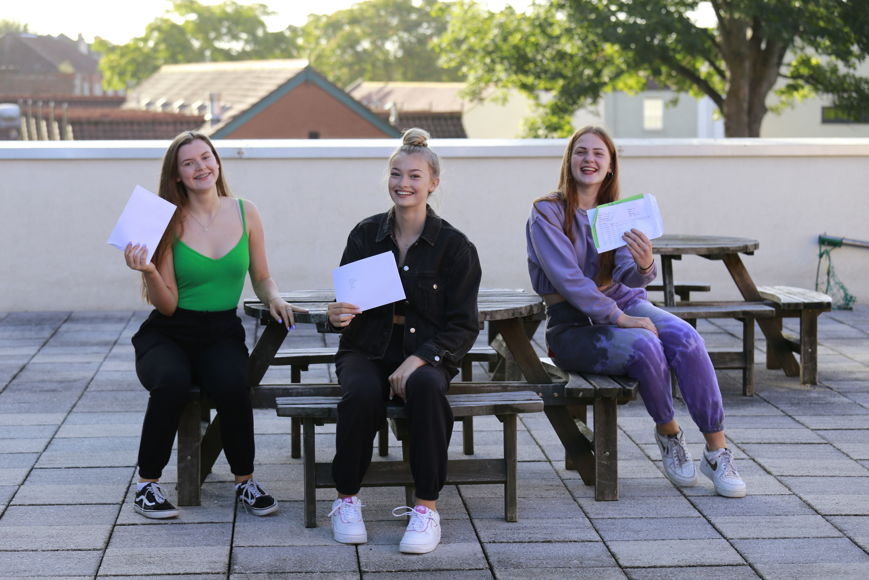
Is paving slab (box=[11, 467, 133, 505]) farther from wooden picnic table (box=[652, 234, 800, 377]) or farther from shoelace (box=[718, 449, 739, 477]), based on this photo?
wooden picnic table (box=[652, 234, 800, 377])

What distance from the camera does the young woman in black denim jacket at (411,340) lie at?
4211 mm

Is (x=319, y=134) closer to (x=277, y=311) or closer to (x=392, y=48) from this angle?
(x=277, y=311)

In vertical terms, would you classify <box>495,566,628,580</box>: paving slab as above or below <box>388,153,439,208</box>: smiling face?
below

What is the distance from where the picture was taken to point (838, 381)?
687 cm

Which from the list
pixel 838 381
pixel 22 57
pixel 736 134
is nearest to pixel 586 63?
pixel 736 134

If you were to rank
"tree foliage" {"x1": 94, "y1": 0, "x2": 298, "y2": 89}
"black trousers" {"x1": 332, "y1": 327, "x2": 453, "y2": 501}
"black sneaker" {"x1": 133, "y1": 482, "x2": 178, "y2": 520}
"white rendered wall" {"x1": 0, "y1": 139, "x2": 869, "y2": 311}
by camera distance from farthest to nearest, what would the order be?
"tree foliage" {"x1": 94, "y1": 0, "x2": 298, "y2": 89} → "white rendered wall" {"x1": 0, "y1": 139, "x2": 869, "y2": 311} → "black sneaker" {"x1": 133, "y1": 482, "x2": 178, "y2": 520} → "black trousers" {"x1": 332, "y1": 327, "x2": 453, "y2": 501}

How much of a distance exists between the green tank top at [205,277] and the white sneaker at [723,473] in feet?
6.08

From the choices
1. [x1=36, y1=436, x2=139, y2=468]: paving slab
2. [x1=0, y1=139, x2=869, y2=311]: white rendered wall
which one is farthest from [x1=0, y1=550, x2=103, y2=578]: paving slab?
[x1=0, y1=139, x2=869, y2=311]: white rendered wall

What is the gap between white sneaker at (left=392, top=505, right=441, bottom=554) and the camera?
161 inches

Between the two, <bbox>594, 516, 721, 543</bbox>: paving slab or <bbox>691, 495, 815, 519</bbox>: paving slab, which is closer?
<bbox>594, 516, 721, 543</bbox>: paving slab

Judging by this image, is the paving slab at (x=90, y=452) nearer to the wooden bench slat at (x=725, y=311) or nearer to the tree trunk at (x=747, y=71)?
the wooden bench slat at (x=725, y=311)

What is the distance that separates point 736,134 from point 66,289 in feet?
79.1

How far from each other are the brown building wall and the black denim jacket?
42833 mm

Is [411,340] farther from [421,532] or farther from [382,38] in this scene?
[382,38]
